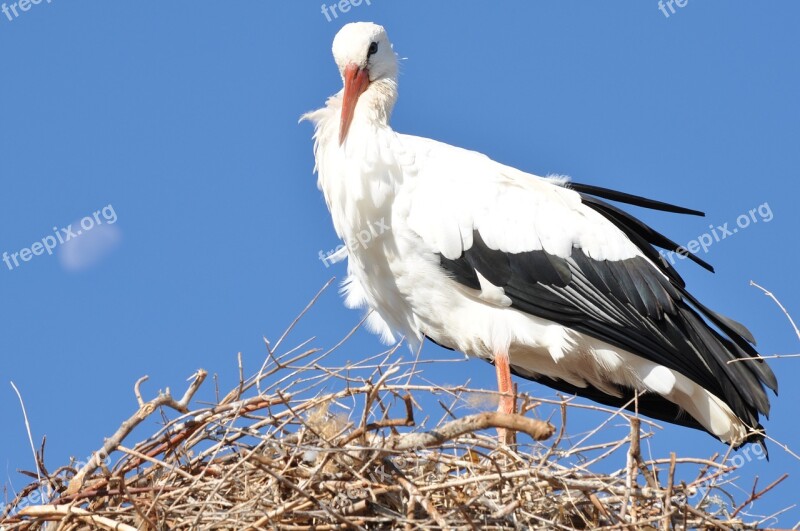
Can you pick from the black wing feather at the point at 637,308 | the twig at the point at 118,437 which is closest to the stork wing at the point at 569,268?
the black wing feather at the point at 637,308

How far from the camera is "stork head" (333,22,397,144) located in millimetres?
6355

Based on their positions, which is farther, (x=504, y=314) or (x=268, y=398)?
(x=504, y=314)

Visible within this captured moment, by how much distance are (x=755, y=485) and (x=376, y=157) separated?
7.77 feet

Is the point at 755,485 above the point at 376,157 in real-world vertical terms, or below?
below

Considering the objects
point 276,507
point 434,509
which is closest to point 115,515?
point 276,507

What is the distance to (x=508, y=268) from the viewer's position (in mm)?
6195

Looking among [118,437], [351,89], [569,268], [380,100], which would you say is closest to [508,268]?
[569,268]

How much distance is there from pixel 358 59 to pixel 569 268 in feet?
4.65

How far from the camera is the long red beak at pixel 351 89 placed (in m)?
6.28

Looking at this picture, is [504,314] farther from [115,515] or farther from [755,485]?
[115,515]

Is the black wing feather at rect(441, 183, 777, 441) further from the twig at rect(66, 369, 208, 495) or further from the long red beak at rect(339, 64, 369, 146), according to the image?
the twig at rect(66, 369, 208, 495)

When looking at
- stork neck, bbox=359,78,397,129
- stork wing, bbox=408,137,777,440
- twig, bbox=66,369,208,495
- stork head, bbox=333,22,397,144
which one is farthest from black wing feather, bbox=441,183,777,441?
twig, bbox=66,369,208,495

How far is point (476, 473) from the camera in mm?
4871

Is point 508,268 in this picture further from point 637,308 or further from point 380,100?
point 380,100
